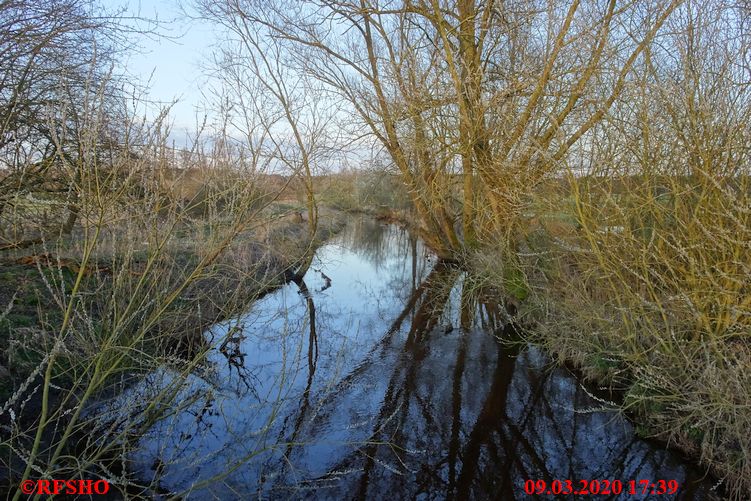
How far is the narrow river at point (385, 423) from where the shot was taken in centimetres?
456

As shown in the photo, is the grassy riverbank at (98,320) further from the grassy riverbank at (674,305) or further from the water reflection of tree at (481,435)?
the grassy riverbank at (674,305)

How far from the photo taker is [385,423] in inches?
170

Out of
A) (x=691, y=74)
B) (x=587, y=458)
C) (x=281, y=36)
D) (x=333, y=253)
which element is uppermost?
(x=281, y=36)

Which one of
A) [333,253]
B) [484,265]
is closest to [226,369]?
[484,265]

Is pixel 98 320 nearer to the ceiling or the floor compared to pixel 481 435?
nearer to the ceiling

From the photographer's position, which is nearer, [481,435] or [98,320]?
[481,435]

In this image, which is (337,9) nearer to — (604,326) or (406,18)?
(406,18)

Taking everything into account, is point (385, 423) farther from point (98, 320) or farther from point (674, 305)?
point (98, 320)

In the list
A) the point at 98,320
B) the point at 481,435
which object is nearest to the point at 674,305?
the point at 481,435

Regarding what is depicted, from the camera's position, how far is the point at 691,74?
4.82m

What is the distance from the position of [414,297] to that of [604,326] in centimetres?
635

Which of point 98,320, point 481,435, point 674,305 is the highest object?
point 674,305

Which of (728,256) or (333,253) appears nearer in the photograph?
(728,256)

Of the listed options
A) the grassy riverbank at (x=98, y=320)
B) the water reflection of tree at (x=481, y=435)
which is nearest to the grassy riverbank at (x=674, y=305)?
the water reflection of tree at (x=481, y=435)
